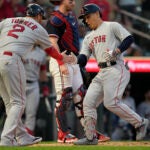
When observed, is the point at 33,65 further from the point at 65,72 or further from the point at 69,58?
the point at 69,58

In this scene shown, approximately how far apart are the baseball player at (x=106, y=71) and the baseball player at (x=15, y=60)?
60 cm

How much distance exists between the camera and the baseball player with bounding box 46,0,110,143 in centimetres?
1136

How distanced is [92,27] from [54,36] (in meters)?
0.72

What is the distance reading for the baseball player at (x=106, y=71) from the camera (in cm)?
1060

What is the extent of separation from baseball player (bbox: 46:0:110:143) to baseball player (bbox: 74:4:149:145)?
64cm

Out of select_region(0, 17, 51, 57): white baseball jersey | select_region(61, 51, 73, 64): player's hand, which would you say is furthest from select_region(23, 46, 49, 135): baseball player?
select_region(0, 17, 51, 57): white baseball jersey

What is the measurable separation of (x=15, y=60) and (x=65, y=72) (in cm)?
121

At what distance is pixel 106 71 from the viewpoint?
35.2ft

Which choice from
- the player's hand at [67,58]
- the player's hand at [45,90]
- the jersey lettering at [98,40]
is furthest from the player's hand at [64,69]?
the player's hand at [45,90]

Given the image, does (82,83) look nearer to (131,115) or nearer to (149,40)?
Answer: (131,115)

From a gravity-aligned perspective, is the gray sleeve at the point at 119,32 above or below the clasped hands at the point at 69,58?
above

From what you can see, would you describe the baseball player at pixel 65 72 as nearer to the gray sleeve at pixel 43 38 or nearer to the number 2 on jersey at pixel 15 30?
the gray sleeve at pixel 43 38

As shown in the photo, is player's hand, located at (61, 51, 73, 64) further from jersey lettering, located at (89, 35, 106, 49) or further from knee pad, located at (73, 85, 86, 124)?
knee pad, located at (73, 85, 86, 124)

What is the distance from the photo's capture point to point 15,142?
10305 millimetres
